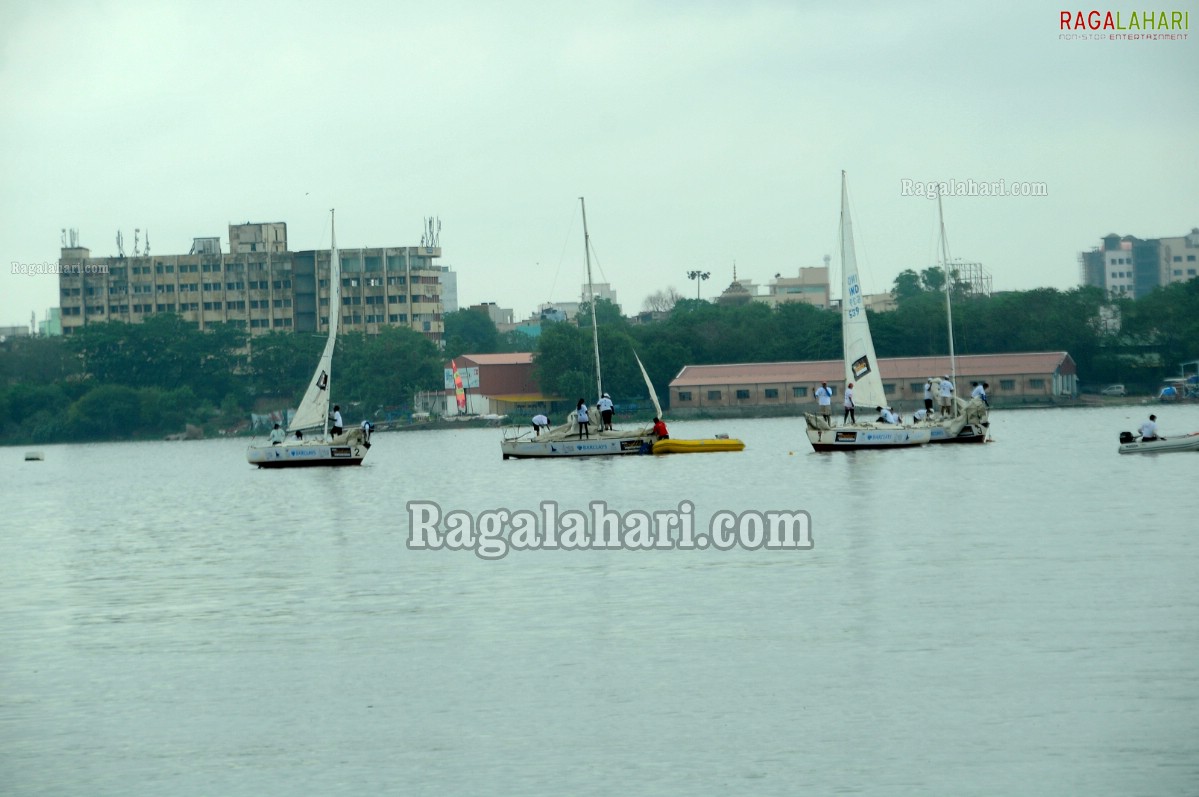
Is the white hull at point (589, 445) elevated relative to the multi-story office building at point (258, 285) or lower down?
lower down

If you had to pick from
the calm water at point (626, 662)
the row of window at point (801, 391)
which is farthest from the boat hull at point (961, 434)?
the row of window at point (801, 391)

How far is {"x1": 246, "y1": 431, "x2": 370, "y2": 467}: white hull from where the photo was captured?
60.5 metres

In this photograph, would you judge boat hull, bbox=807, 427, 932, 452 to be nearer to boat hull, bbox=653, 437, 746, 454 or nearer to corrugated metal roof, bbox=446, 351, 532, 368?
boat hull, bbox=653, 437, 746, 454

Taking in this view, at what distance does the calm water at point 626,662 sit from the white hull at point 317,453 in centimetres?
2681

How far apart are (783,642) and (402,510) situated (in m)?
22.6

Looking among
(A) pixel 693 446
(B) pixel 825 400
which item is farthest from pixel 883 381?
(B) pixel 825 400

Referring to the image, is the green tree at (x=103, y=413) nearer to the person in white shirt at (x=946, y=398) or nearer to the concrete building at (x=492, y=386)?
the concrete building at (x=492, y=386)

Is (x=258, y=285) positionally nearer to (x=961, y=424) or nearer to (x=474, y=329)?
(x=474, y=329)

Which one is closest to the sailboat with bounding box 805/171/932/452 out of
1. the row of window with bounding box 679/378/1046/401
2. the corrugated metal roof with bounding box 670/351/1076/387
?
the corrugated metal roof with bounding box 670/351/1076/387

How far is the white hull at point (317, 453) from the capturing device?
60.5 m

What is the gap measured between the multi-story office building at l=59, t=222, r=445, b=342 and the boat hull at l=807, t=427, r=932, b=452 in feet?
369

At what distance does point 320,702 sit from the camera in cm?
1486

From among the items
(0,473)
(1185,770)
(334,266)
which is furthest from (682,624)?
(0,473)

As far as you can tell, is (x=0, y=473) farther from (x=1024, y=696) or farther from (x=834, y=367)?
(x=1024, y=696)
